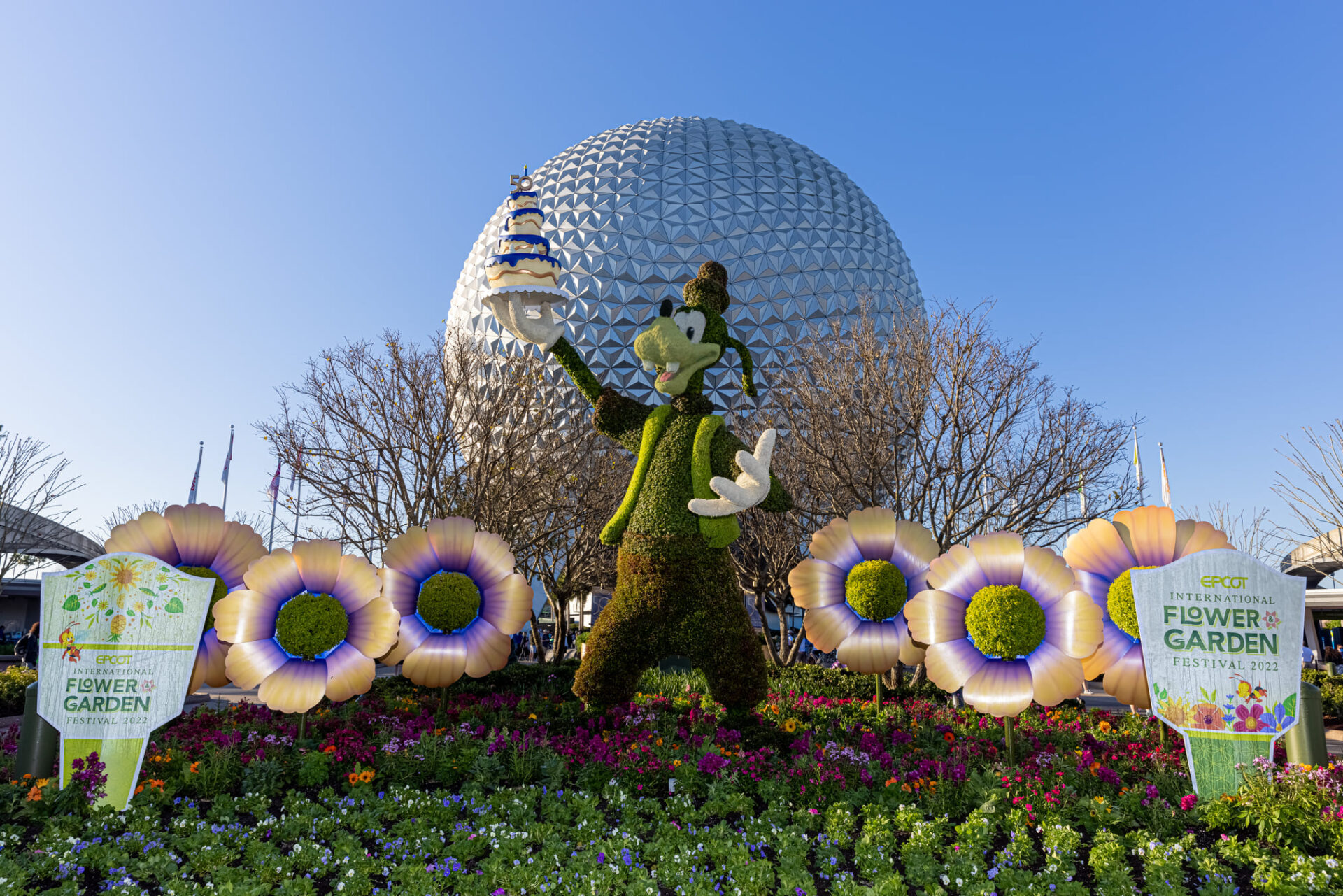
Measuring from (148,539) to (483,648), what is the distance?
339 centimetres

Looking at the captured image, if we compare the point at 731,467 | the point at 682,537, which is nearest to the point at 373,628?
the point at 682,537

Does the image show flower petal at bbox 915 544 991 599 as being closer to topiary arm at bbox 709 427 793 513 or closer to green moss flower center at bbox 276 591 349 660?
topiary arm at bbox 709 427 793 513

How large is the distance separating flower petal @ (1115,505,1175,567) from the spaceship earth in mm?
12877

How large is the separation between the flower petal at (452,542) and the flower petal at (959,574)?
483 centimetres

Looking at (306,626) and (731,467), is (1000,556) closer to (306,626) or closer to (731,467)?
(731,467)

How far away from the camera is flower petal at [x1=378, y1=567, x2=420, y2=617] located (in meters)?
8.13

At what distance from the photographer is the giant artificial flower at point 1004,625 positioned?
Answer: 21.6 ft

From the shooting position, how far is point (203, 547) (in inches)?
298

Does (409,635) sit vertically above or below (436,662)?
above

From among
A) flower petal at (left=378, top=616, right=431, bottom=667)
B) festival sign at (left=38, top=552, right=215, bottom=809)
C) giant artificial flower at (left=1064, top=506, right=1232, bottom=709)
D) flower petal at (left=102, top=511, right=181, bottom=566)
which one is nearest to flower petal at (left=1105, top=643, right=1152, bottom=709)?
giant artificial flower at (left=1064, top=506, right=1232, bottom=709)

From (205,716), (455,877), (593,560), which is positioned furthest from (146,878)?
(593,560)

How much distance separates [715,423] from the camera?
25.7 feet

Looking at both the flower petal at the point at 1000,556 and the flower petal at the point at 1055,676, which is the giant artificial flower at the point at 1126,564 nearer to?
the flower petal at the point at 1055,676

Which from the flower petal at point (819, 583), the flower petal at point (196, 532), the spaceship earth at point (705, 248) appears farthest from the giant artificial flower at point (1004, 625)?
the spaceship earth at point (705, 248)
